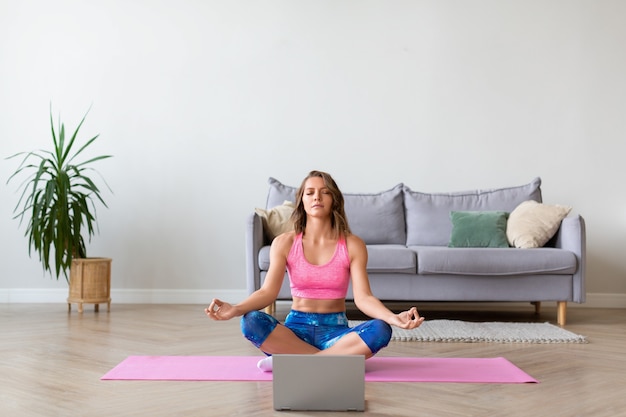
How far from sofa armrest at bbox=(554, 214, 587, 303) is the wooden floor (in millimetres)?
222

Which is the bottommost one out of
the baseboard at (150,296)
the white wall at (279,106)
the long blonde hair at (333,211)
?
the baseboard at (150,296)

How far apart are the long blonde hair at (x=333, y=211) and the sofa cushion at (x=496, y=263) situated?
5.98ft

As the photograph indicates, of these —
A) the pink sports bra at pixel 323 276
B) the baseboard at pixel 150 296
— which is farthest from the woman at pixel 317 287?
the baseboard at pixel 150 296

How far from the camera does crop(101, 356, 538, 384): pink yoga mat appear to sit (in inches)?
120

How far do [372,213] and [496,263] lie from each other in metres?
1.06

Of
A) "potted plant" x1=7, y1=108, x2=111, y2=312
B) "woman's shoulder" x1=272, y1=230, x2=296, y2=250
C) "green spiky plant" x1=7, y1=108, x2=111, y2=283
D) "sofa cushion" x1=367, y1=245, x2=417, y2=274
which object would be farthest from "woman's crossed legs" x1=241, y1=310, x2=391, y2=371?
"green spiky plant" x1=7, y1=108, x2=111, y2=283

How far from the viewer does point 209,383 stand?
2.96 meters

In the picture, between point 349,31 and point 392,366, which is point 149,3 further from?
point 392,366

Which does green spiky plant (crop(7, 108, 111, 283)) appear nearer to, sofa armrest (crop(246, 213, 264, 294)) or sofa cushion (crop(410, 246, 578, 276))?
sofa armrest (crop(246, 213, 264, 294))

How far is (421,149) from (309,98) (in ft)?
3.13

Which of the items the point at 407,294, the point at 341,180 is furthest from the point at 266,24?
the point at 407,294

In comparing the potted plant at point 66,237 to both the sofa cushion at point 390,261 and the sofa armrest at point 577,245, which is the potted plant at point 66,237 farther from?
the sofa armrest at point 577,245

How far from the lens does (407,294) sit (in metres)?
4.86

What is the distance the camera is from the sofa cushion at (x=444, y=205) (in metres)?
5.51
